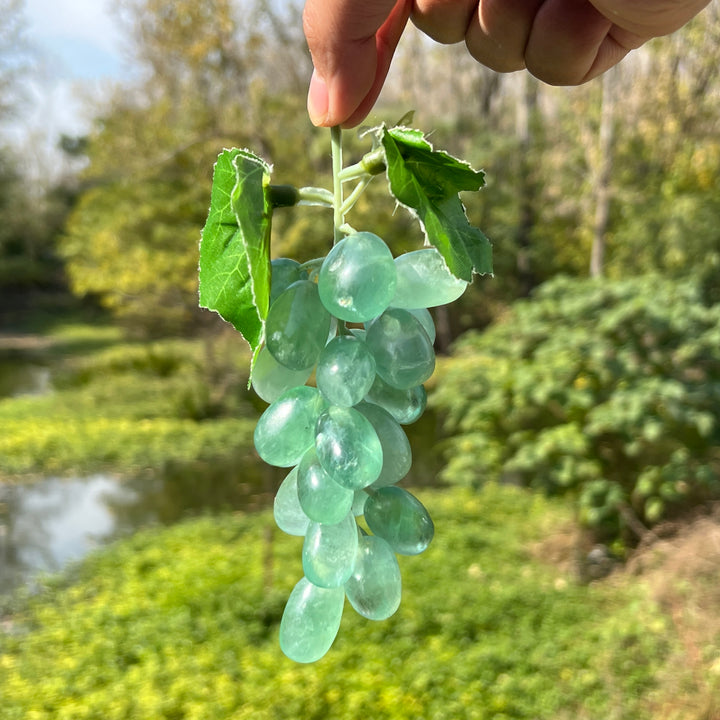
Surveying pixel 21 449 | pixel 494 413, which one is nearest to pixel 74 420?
pixel 21 449

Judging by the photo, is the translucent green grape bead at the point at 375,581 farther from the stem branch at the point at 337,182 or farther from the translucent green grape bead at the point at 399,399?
the stem branch at the point at 337,182

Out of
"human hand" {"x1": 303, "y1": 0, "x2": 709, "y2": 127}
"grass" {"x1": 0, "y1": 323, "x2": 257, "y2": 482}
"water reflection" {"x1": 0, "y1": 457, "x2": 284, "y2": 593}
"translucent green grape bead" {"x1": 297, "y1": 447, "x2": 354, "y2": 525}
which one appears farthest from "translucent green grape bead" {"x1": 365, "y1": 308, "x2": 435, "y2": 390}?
"grass" {"x1": 0, "y1": 323, "x2": 257, "y2": 482}

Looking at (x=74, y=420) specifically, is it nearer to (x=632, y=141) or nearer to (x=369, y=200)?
(x=369, y=200)

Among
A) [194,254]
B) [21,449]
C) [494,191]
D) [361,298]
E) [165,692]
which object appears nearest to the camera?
[361,298]

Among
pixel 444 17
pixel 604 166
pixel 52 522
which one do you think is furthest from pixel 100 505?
pixel 604 166

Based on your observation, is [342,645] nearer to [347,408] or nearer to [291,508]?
[291,508]
